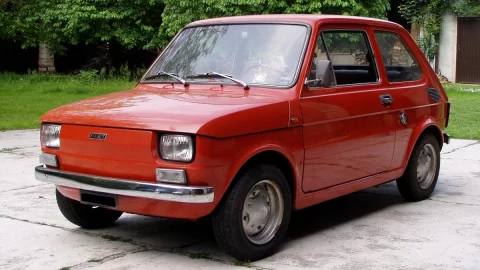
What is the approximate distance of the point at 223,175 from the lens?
518 cm

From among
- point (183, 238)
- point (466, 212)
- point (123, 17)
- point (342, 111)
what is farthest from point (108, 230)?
point (123, 17)

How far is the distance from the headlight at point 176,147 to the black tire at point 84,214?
1351 millimetres

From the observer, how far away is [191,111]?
17.4ft

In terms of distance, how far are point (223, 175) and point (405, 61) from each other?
304 cm

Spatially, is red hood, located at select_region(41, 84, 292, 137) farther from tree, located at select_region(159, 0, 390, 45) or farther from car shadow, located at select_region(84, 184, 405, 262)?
tree, located at select_region(159, 0, 390, 45)

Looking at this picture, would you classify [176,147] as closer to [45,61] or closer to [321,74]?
[321,74]

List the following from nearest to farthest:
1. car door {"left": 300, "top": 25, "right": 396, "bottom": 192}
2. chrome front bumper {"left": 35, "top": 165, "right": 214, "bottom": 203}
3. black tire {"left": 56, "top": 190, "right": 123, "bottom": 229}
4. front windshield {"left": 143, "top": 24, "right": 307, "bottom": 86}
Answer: chrome front bumper {"left": 35, "top": 165, "right": 214, "bottom": 203}
car door {"left": 300, "top": 25, "right": 396, "bottom": 192}
front windshield {"left": 143, "top": 24, "right": 307, "bottom": 86}
black tire {"left": 56, "top": 190, "right": 123, "bottom": 229}

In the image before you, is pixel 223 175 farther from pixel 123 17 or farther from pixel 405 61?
pixel 123 17

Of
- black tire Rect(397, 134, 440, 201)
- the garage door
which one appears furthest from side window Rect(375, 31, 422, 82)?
the garage door

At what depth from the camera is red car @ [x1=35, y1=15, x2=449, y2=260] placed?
521cm

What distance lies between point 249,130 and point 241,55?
1.13 m

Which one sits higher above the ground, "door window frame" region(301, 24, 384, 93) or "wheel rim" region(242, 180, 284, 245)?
"door window frame" region(301, 24, 384, 93)

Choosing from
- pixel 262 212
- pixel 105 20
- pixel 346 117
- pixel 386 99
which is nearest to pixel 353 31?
pixel 386 99

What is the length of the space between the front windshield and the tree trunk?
998 inches
